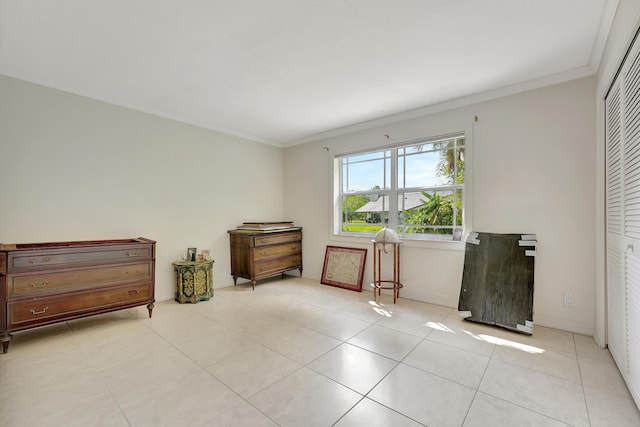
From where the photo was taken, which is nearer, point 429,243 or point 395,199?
point 429,243

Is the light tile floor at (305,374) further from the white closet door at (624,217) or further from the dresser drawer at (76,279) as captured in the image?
the dresser drawer at (76,279)

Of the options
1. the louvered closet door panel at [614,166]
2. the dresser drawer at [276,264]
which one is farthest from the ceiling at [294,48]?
the dresser drawer at [276,264]

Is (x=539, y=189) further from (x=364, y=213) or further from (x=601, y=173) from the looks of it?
(x=364, y=213)

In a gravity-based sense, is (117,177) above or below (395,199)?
above

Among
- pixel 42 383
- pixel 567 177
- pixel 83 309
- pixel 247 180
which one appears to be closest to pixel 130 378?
pixel 42 383

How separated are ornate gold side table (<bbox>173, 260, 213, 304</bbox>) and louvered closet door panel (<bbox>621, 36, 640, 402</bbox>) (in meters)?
3.93

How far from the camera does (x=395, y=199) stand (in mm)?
3924

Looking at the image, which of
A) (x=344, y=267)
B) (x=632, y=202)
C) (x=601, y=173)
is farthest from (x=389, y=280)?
(x=632, y=202)

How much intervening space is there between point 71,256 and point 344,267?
321 cm

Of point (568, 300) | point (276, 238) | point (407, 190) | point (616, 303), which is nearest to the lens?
point (616, 303)

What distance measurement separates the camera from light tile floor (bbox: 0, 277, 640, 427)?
156 centimetres

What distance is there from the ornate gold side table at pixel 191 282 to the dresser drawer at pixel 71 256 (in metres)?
0.62

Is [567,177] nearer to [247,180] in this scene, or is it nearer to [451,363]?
[451,363]

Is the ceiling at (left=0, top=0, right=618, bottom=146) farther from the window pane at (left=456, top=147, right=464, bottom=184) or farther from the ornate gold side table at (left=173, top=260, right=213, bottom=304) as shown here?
the ornate gold side table at (left=173, top=260, right=213, bottom=304)
